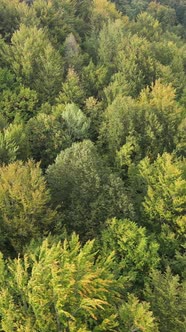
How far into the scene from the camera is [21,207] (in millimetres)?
26188

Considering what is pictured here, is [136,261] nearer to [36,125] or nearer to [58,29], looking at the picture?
[36,125]

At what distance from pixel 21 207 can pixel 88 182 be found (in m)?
5.74

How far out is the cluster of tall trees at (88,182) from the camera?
726 inches

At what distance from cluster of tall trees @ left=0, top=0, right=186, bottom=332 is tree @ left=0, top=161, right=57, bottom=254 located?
0.08m

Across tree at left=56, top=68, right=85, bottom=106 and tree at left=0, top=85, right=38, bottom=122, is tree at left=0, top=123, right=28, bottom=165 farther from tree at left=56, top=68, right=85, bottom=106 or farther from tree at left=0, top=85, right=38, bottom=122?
tree at left=56, top=68, right=85, bottom=106

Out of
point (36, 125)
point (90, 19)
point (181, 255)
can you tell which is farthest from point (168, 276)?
point (90, 19)

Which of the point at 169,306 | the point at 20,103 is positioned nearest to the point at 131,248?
the point at 169,306

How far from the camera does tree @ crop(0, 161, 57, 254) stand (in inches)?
1014

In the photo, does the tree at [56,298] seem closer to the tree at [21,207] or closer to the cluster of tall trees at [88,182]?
the cluster of tall trees at [88,182]

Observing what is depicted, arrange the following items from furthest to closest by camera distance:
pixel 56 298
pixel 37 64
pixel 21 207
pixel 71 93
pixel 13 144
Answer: pixel 37 64 < pixel 71 93 < pixel 13 144 < pixel 21 207 < pixel 56 298

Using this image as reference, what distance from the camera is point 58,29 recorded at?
2288 inches

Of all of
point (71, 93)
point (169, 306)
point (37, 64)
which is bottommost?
point (169, 306)

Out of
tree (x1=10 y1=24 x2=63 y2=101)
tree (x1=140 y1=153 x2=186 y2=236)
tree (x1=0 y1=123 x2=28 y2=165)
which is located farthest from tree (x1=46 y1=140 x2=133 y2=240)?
tree (x1=10 y1=24 x2=63 y2=101)

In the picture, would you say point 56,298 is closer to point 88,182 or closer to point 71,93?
point 88,182
